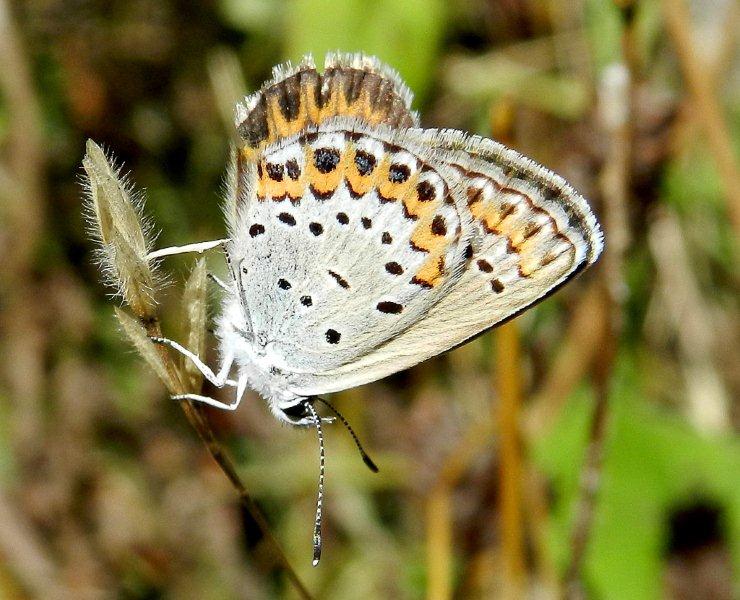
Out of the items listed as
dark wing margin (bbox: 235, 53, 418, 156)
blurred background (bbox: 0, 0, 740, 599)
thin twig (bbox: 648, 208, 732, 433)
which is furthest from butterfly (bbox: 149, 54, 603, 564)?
thin twig (bbox: 648, 208, 732, 433)

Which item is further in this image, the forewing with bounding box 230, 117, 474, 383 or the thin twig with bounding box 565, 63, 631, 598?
the thin twig with bounding box 565, 63, 631, 598

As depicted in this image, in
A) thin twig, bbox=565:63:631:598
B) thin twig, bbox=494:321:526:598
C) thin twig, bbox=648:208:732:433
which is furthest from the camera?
thin twig, bbox=648:208:732:433

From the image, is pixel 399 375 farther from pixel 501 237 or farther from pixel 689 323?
pixel 501 237

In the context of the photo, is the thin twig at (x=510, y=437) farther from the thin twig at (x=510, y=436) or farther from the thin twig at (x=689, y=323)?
the thin twig at (x=689, y=323)

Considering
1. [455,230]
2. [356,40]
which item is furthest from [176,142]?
[455,230]

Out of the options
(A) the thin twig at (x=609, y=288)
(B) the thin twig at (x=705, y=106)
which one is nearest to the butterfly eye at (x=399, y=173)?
(A) the thin twig at (x=609, y=288)

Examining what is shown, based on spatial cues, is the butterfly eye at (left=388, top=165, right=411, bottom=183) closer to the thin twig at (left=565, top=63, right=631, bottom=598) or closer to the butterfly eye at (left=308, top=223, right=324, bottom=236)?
the butterfly eye at (left=308, top=223, right=324, bottom=236)
